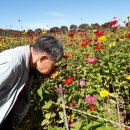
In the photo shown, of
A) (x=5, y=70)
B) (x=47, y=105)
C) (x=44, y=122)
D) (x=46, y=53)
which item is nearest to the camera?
(x=5, y=70)

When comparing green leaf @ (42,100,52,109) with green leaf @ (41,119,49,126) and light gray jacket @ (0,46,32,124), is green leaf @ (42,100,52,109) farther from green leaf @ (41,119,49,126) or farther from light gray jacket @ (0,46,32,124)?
light gray jacket @ (0,46,32,124)

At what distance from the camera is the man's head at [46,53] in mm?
2527

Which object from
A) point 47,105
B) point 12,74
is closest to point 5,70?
point 12,74

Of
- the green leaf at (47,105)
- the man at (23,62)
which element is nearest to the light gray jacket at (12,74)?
the man at (23,62)

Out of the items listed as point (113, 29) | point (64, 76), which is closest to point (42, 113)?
point (64, 76)

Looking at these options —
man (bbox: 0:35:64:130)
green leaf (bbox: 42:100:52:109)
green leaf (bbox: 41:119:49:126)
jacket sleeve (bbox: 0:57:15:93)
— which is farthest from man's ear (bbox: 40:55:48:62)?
green leaf (bbox: 41:119:49:126)

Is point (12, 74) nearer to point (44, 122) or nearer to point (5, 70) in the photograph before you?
point (5, 70)

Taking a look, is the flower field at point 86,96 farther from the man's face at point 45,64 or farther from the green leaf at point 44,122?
the man's face at point 45,64

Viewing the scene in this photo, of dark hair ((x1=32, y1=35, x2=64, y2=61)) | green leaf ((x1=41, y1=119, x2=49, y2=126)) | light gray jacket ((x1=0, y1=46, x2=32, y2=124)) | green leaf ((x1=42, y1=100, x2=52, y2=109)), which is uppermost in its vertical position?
dark hair ((x1=32, y1=35, x2=64, y2=61))

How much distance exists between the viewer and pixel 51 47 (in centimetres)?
253

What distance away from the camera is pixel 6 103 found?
2.61 meters

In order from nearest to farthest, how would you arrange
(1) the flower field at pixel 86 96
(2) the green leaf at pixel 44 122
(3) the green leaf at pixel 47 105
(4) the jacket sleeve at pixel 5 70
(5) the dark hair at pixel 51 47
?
(4) the jacket sleeve at pixel 5 70 → (5) the dark hair at pixel 51 47 → (1) the flower field at pixel 86 96 → (3) the green leaf at pixel 47 105 → (2) the green leaf at pixel 44 122

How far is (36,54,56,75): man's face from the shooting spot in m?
2.54

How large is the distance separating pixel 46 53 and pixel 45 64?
9 cm
